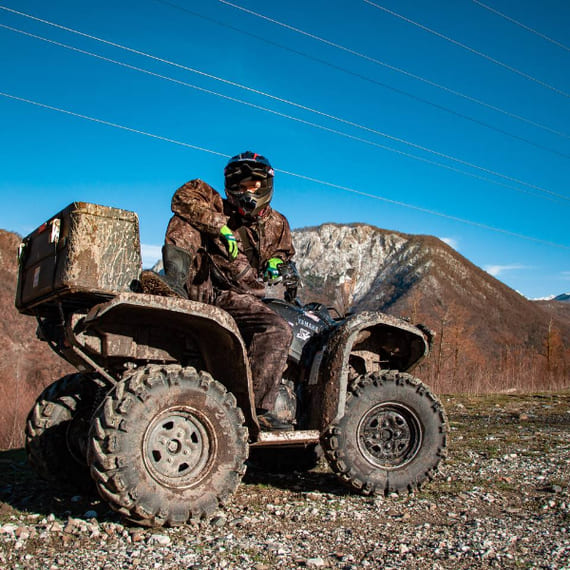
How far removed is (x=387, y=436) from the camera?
514 cm

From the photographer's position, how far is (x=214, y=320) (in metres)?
4.24

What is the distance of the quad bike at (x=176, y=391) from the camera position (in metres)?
3.84

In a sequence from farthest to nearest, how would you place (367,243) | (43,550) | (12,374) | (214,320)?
(367,243)
(12,374)
(214,320)
(43,550)

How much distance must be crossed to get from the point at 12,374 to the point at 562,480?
880 inches

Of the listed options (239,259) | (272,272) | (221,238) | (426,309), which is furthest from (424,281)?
(221,238)

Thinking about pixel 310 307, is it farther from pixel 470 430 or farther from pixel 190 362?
pixel 470 430

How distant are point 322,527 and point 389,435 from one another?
1.32 metres

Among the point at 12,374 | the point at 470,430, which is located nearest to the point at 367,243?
the point at 12,374

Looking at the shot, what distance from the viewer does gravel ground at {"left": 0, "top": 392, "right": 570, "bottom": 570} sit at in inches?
133

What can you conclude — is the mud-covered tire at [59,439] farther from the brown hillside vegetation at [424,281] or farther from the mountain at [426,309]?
the brown hillside vegetation at [424,281]

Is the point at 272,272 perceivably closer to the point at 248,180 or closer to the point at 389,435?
the point at 248,180

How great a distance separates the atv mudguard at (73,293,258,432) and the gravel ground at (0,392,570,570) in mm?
897

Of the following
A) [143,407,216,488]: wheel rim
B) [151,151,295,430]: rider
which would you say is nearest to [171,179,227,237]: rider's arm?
[151,151,295,430]: rider

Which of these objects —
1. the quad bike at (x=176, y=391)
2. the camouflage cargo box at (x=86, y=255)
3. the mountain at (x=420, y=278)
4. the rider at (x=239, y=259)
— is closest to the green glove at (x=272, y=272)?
the rider at (x=239, y=259)
